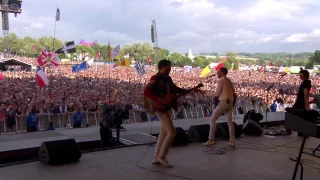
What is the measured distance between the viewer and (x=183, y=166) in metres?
4.58

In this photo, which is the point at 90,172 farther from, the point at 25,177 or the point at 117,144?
the point at 117,144

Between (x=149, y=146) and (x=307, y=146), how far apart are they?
2.84m

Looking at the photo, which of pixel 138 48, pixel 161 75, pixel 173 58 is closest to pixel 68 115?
pixel 161 75

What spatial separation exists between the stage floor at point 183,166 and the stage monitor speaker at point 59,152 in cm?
10

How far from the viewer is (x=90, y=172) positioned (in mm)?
4270

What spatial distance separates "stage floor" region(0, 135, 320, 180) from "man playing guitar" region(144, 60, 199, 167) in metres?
0.35

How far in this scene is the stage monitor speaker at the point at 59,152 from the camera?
4496mm

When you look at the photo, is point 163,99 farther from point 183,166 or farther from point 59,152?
point 59,152

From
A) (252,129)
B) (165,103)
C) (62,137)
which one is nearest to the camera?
(165,103)

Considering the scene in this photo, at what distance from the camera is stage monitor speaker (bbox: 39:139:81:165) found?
4.50 m

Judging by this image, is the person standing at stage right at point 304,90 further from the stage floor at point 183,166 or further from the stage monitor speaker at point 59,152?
the stage monitor speaker at point 59,152

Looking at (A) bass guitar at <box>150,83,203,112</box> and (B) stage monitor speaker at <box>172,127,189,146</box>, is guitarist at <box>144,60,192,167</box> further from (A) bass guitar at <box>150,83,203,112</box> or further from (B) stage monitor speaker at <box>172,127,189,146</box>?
(B) stage monitor speaker at <box>172,127,189,146</box>

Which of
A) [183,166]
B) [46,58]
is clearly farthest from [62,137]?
[46,58]

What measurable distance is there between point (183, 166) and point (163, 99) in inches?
38.5
